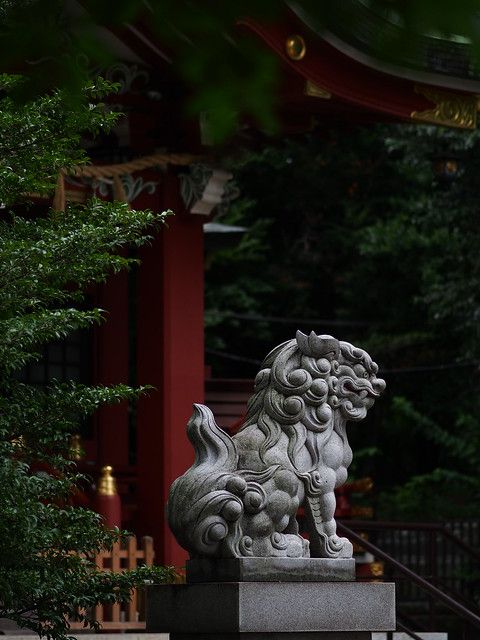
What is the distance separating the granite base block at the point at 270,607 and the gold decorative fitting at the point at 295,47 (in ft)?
16.9

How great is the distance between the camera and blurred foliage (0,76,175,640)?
28.7ft

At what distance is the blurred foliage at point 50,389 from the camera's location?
876 cm

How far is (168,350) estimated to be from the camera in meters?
13.5

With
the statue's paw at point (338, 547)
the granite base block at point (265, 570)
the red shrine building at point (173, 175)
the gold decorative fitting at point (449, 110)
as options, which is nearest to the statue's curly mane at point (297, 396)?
the statue's paw at point (338, 547)

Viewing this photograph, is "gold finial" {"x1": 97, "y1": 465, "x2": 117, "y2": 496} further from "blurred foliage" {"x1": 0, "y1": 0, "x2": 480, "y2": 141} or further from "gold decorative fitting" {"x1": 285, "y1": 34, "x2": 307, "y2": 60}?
"blurred foliage" {"x1": 0, "y1": 0, "x2": 480, "y2": 141}

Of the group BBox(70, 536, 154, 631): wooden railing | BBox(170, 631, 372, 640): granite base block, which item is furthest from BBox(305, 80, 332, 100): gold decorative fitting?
BBox(170, 631, 372, 640): granite base block

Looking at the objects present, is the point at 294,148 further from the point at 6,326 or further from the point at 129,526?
the point at 6,326

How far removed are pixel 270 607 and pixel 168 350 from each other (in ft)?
17.9

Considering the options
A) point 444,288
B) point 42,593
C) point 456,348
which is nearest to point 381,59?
point 42,593

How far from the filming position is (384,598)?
8641mm

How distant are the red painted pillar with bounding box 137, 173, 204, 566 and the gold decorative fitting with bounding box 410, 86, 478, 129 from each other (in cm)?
229

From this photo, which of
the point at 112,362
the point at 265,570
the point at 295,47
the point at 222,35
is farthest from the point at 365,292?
the point at 222,35

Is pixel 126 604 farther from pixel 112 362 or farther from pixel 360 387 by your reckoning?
pixel 112 362

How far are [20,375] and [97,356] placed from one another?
94 cm
